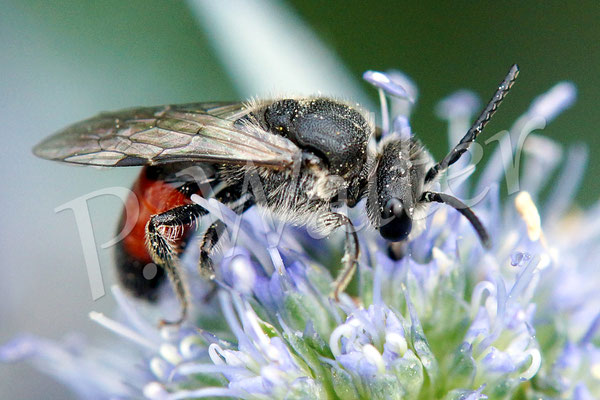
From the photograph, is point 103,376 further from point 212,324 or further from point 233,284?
point 233,284

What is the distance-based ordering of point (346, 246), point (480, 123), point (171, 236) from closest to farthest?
point (480, 123) < point (346, 246) < point (171, 236)

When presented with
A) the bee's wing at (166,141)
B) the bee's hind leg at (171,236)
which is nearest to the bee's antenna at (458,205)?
the bee's wing at (166,141)

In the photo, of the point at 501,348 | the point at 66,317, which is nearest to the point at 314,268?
the point at 501,348

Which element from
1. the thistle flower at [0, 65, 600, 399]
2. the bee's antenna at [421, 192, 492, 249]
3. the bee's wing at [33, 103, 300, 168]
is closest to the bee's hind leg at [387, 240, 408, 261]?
the thistle flower at [0, 65, 600, 399]

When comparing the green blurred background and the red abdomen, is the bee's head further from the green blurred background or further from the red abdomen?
the green blurred background

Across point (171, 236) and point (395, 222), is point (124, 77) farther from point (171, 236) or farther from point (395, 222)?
point (395, 222)

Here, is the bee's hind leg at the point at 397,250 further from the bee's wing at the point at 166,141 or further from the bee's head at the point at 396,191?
the bee's wing at the point at 166,141

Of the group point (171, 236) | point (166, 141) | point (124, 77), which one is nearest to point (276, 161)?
point (166, 141)
